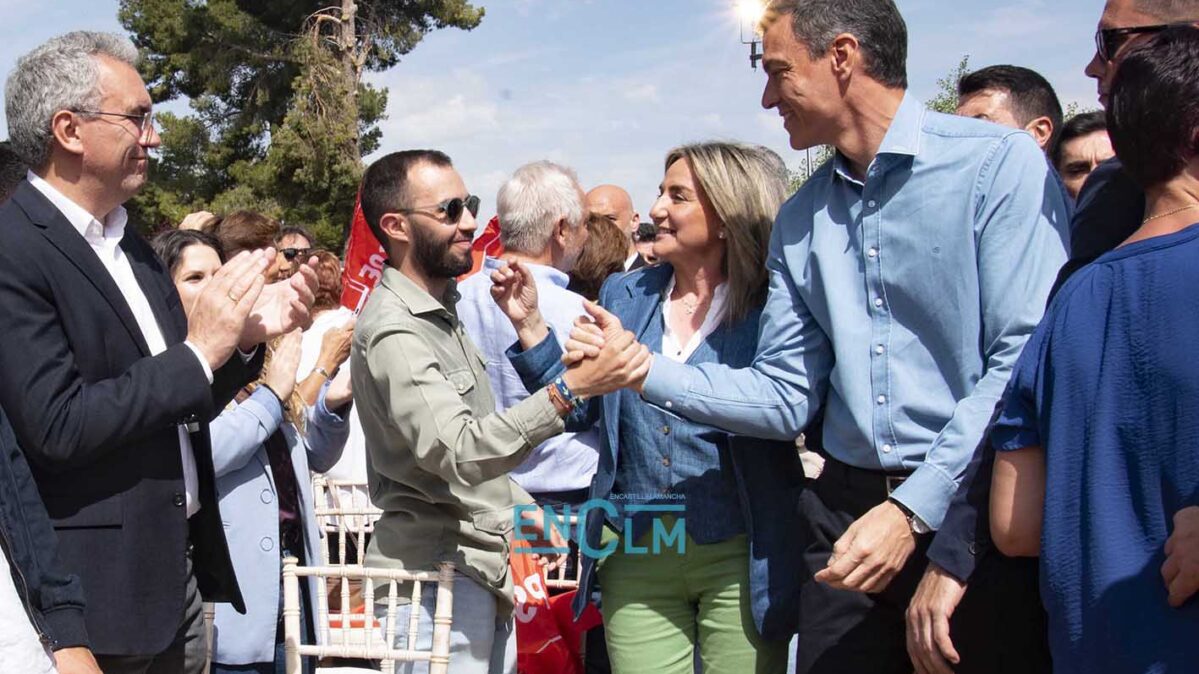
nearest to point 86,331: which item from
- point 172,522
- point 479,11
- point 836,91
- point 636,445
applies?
point 172,522

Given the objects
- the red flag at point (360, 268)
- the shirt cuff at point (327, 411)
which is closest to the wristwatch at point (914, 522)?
the shirt cuff at point (327, 411)

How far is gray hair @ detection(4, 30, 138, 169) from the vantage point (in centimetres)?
274

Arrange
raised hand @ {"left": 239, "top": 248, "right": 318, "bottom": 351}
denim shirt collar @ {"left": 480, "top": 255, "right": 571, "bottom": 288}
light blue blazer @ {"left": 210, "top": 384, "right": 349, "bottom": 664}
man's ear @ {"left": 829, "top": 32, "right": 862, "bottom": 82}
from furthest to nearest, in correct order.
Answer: denim shirt collar @ {"left": 480, "top": 255, "right": 571, "bottom": 288}, light blue blazer @ {"left": 210, "top": 384, "right": 349, "bottom": 664}, raised hand @ {"left": 239, "top": 248, "right": 318, "bottom": 351}, man's ear @ {"left": 829, "top": 32, "right": 862, "bottom": 82}

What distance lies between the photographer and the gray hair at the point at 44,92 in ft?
9.00

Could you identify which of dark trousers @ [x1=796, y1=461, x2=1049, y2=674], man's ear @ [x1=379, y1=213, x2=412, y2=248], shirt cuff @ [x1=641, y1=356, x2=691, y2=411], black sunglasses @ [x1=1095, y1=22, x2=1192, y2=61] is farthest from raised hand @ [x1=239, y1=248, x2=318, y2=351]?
black sunglasses @ [x1=1095, y1=22, x2=1192, y2=61]

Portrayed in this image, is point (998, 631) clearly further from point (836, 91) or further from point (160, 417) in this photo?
point (160, 417)

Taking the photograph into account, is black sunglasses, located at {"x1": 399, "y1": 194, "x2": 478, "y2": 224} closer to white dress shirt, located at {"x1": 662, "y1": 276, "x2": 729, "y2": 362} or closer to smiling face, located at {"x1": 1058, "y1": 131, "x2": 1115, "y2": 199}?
white dress shirt, located at {"x1": 662, "y1": 276, "x2": 729, "y2": 362}

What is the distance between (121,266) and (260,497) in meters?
1.20

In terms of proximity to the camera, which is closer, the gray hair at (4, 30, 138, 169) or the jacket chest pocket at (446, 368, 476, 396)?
the gray hair at (4, 30, 138, 169)

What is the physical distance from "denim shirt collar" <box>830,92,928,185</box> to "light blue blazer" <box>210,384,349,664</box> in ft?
7.12

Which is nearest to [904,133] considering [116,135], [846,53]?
[846,53]

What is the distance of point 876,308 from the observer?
2.76 meters

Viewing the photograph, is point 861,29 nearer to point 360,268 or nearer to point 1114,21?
point 1114,21

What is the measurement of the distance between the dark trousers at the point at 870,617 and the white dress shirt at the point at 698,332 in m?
0.64
